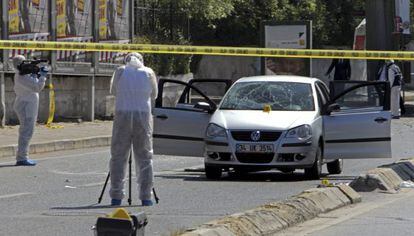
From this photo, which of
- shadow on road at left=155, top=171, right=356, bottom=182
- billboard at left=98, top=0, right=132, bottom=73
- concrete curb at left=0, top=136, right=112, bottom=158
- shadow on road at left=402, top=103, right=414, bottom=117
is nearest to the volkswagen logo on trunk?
shadow on road at left=155, top=171, right=356, bottom=182

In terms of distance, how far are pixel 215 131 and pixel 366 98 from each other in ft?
11.5

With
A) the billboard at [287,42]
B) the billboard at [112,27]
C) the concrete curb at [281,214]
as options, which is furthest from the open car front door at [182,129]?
the billboard at [287,42]

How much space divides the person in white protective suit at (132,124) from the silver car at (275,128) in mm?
3192

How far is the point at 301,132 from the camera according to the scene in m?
14.4

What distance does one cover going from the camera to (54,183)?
14000 mm

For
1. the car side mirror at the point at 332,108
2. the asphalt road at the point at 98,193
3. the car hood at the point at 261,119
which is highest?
the car side mirror at the point at 332,108

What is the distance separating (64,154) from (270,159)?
19.2 ft

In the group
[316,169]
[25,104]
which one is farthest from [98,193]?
[25,104]

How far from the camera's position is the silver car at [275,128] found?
47.1ft

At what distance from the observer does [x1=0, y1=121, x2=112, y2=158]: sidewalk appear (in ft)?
62.7

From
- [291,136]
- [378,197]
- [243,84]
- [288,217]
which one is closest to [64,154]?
[243,84]

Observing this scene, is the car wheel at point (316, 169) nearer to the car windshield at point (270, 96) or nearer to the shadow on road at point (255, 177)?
the shadow on road at point (255, 177)

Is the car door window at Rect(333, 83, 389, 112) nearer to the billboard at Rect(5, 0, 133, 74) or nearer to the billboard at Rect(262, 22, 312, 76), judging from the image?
the billboard at Rect(5, 0, 133, 74)

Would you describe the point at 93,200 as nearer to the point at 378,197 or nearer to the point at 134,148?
the point at 134,148
